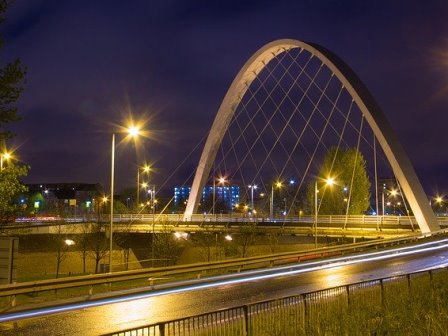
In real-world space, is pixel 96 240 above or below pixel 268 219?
below

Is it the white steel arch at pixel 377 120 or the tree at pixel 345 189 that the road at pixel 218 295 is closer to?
the white steel arch at pixel 377 120

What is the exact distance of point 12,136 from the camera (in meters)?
18.3

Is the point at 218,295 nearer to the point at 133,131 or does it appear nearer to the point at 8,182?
the point at 8,182

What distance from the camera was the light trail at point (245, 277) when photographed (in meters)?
20.7

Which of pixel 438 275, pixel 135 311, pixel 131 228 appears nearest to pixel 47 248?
pixel 131 228

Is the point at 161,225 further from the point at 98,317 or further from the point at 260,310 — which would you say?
the point at 260,310

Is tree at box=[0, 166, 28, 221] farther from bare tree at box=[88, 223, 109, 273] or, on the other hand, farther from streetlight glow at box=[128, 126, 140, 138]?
bare tree at box=[88, 223, 109, 273]

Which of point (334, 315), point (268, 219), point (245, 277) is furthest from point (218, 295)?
point (268, 219)

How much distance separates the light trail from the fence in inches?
325

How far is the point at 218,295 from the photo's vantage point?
2372 centimetres

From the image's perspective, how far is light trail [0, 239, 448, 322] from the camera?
20.7 m

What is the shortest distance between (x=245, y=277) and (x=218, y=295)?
758 cm

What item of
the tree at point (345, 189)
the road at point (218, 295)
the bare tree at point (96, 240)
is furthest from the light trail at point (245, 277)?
the tree at point (345, 189)

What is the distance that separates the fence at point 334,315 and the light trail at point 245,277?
8.26 metres
